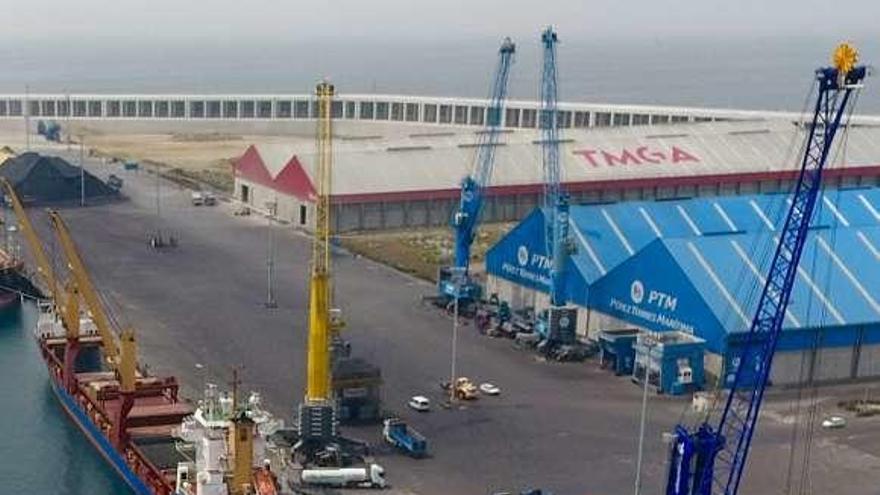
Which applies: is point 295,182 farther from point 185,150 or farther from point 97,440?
point 185,150

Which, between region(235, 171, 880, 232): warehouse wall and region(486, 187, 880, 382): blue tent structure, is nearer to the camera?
region(486, 187, 880, 382): blue tent structure

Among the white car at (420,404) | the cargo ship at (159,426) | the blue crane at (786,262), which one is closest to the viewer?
the blue crane at (786,262)

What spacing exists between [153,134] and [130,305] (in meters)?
77.3

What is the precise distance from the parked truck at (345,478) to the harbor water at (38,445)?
21.7 feet

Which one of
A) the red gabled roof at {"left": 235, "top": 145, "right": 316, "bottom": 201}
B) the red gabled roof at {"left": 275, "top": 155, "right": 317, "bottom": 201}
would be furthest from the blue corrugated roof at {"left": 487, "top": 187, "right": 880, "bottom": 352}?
the red gabled roof at {"left": 235, "top": 145, "right": 316, "bottom": 201}

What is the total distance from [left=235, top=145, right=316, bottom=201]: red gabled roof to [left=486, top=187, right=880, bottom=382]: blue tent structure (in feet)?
77.3

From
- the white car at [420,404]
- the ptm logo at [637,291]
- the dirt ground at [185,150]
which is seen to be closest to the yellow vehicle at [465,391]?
the white car at [420,404]

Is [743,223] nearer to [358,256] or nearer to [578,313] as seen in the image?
[578,313]

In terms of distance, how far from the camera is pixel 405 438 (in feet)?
129

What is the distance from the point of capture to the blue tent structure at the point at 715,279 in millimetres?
47031

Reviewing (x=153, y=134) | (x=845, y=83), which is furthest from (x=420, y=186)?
(x=153, y=134)

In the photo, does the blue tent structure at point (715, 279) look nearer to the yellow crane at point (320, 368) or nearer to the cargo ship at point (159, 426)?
the yellow crane at point (320, 368)

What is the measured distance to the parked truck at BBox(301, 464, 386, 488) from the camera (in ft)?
119

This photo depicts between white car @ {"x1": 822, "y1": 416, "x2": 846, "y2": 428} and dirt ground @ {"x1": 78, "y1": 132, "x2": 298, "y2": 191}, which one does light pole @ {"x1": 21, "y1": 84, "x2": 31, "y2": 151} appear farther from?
white car @ {"x1": 822, "y1": 416, "x2": 846, "y2": 428}
